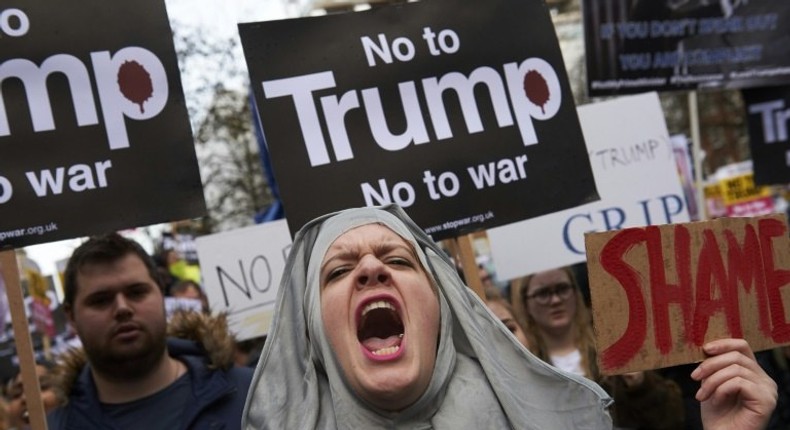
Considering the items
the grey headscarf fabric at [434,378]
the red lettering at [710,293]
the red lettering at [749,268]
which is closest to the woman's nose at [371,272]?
the grey headscarf fabric at [434,378]

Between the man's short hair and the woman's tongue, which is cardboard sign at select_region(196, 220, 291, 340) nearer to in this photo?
the man's short hair

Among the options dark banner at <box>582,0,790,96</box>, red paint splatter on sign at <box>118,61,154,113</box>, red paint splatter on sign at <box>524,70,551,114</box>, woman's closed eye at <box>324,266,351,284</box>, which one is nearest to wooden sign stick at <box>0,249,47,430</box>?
red paint splatter on sign at <box>118,61,154,113</box>

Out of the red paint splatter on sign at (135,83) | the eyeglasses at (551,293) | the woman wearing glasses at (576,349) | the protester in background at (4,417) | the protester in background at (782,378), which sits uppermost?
the red paint splatter on sign at (135,83)

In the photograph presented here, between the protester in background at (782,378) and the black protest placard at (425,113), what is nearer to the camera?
the black protest placard at (425,113)

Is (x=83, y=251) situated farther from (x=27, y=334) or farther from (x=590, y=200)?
(x=590, y=200)

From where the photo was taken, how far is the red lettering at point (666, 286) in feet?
8.23

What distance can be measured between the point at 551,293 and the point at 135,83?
216 cm

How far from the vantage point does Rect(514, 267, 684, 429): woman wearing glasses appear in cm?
410

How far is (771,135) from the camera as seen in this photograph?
555cm

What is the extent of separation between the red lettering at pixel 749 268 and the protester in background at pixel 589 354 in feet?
0.62

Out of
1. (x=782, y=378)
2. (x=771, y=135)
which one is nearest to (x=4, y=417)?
(x=782, y=378)

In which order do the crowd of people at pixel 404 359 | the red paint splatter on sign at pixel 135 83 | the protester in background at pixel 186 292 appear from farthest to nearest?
the protester in background at pixel 186 292, the red paint splatter on sign at pixel 135 83, the crowd of people at pixel 404 359

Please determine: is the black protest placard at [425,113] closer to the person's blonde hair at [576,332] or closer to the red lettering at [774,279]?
the person's blonde hair at [576,332]

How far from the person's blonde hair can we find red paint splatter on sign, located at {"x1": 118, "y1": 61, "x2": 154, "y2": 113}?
1.84 meters
